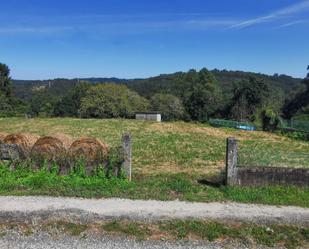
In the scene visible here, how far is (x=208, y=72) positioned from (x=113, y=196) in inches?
4278

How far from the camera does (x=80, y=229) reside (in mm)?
9891

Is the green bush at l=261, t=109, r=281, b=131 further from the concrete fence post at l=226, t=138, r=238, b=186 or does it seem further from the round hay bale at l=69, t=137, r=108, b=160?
the round hay bale at l=69, t=137, r=108, b=160

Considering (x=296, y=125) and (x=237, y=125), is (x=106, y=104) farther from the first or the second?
(x=296, y=125)

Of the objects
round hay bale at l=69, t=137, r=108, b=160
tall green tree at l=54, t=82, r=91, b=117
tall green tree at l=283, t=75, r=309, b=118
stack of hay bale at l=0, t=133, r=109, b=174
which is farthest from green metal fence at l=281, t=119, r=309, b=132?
tall green tree at l=54, t=82, r=91, b=117

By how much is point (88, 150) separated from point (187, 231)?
18.1 feet

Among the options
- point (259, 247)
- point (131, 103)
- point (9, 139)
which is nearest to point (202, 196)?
point (259, 247)

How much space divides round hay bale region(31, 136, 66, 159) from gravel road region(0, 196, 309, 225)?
2606 millimetres

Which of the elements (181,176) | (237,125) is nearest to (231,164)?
(181,176)

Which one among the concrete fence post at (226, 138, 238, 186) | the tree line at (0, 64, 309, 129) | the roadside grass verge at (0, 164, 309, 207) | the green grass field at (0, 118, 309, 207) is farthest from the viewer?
the tree line at (0, 64, 309, 129)

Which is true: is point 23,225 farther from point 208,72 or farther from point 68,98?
point 208,72

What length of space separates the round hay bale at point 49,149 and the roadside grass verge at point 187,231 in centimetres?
438

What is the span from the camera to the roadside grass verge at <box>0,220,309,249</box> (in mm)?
9633

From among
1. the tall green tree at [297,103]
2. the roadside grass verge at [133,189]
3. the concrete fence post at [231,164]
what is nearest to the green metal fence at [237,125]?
the concrete fence post at [231,164]

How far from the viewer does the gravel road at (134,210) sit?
1056cm
